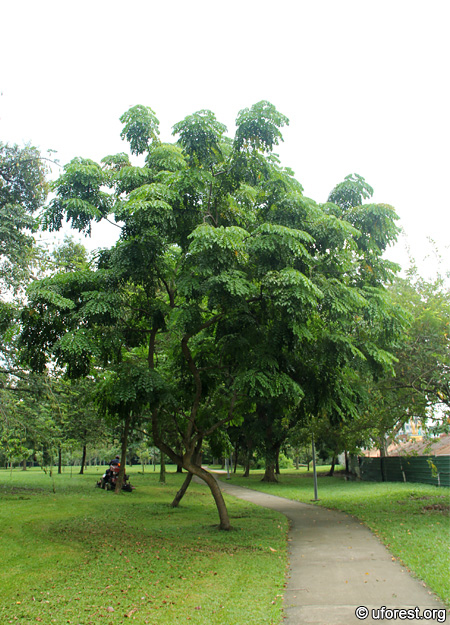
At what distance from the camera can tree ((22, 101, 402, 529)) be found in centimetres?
853

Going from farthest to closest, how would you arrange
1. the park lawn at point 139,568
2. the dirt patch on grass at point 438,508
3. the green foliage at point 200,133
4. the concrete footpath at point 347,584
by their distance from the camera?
the dirt patch on grass at point 438,508 → the green foliage at point 200,133 → the park lawn at point 139,568 → the concrete footpath at point 347,584

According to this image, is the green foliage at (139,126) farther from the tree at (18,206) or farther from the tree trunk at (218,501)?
the tree trunk at (218,501)

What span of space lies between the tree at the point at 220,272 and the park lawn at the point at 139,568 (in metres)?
1.94

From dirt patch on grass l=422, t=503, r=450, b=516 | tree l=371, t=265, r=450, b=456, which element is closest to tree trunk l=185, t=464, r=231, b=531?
tree l=371, t=265, r=450, b=456

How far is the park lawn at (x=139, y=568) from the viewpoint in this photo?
550cm

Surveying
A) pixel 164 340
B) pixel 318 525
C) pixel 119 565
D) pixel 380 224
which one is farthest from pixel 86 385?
pixel 380 224

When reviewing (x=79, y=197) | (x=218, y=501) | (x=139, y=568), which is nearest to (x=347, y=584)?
(x=139, y=568)

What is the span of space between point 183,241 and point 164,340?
708 centimetres

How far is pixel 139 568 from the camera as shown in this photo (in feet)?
24.7

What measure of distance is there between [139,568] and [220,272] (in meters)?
5.24

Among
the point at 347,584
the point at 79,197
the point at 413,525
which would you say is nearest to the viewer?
the point at 347,584

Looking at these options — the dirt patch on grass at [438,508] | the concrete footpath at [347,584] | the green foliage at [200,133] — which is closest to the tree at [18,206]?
the green foliage at [200,133]

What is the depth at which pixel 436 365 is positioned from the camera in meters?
12.6

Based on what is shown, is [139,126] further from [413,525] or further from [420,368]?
[413,525]
